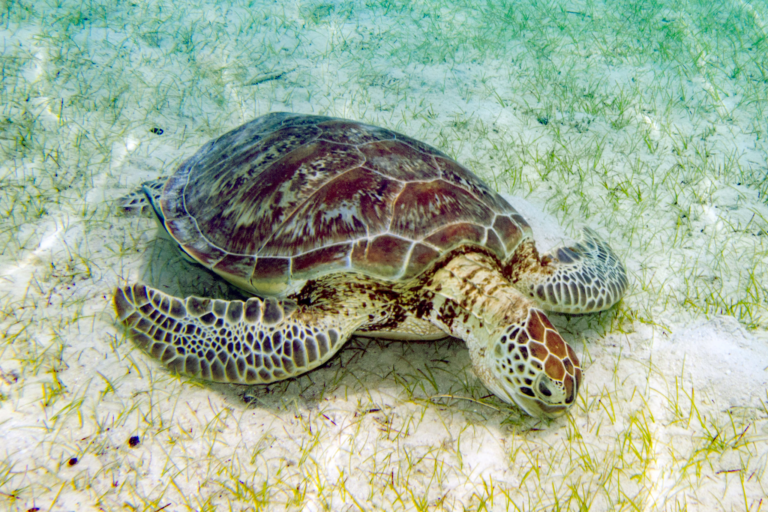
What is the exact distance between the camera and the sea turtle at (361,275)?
234 cm

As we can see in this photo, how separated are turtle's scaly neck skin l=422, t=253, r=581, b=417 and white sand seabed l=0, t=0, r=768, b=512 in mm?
262

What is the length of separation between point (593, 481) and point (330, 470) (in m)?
1.37

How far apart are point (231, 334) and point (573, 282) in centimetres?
221

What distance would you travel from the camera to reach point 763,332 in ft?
8.82

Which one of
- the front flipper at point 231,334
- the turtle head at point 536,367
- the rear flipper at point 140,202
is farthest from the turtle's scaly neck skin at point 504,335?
the rear flipper at point 140,202

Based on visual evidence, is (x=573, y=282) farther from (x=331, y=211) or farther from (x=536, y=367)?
(x=331, y=211)

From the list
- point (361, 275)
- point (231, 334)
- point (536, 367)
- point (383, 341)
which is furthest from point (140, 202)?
point (536, 367)

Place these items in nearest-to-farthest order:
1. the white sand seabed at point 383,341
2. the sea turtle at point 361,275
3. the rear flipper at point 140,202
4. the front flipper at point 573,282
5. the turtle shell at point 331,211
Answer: the white sand seabed at point 383,341 < the sea turtle at point 361,275 < the turtle shell at point 331,211 < the front flipper at point 573,282 < the rear flipper at point 140,202

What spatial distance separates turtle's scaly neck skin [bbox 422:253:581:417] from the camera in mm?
2111

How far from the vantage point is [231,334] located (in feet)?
8.02

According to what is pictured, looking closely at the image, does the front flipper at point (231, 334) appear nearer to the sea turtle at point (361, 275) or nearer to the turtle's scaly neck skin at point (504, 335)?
the sea turtle at point (361, 275)

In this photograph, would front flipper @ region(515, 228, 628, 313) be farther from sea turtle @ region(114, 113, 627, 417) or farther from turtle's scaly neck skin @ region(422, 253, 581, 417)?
turtle's scaly neck skin @ region(422, 253, 581, 417)

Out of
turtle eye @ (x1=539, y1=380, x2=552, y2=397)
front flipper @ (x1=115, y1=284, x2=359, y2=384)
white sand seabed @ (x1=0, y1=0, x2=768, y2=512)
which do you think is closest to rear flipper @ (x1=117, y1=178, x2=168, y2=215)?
white sand seabed @ (x1=0, y1=0, x2=768, y2=512)

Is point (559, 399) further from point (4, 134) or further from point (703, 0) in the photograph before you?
point (703, 0)
